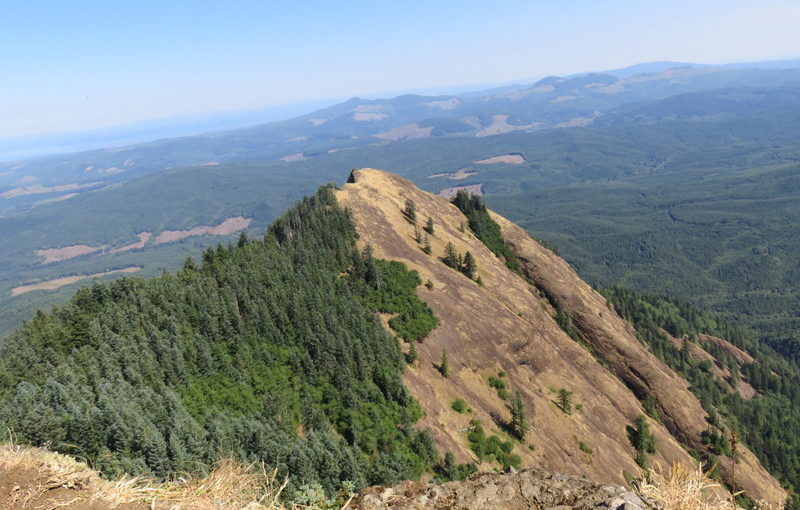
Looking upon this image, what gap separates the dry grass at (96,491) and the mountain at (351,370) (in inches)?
285

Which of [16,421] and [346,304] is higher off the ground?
[16,421]

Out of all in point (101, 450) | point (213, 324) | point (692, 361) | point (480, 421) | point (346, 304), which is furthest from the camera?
point (692, 361)

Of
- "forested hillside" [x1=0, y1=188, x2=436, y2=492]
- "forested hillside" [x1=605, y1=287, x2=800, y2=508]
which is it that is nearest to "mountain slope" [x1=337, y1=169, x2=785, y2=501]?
"forested hillside" [x1=0, y1=188, x2=436, y2=492]

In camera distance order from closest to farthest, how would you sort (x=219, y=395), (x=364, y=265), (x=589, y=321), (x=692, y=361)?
(x=219, y=395) → (x=364, y=265) → (x=589, y=321) → (x=692, y=361)

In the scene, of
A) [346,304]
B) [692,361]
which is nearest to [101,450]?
[346,304]

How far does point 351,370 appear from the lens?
4753 centimetres

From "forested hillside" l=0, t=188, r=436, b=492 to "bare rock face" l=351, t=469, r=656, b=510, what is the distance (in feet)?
47.6

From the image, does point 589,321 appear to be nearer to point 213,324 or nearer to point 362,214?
point 362,214

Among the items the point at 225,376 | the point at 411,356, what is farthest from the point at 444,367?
the point at 225,376

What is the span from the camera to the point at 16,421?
26.2 m

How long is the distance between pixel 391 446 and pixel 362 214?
4647 cm

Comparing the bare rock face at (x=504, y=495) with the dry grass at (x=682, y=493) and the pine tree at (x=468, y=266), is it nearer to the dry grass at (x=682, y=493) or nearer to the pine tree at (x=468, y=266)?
the dry grass at (x=682, y=493)

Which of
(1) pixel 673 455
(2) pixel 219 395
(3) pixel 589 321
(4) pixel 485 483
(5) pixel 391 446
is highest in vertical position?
(4) pixel 485 483

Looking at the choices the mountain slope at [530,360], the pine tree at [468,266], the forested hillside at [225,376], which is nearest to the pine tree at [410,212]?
the mountain slope at [530,360]
